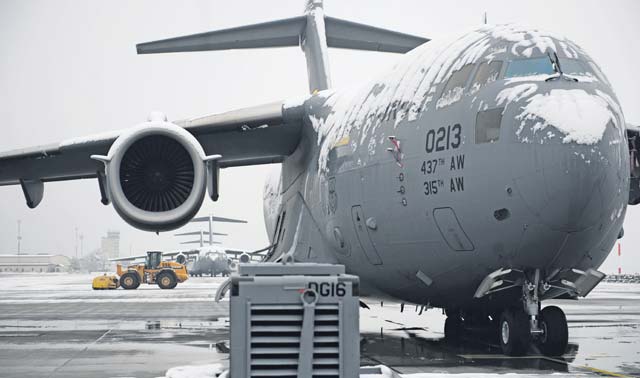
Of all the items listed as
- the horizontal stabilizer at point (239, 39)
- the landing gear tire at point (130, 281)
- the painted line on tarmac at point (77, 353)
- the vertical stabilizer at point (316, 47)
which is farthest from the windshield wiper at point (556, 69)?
the landing gear tire at point (130, 281)

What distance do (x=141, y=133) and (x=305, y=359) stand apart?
7504mm

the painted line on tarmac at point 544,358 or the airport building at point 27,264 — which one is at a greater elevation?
the painted line on tarmac at point 544,358

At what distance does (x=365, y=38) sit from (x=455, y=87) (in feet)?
30.1

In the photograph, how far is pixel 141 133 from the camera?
12.2 meters

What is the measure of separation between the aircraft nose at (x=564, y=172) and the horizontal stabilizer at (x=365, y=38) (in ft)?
30.9

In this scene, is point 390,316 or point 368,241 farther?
point 390,316

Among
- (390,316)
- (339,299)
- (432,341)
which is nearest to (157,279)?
(390,316)

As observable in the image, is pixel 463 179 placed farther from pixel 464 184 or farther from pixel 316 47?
pixel 316 47

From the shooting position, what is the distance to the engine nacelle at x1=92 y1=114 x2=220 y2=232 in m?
12.0

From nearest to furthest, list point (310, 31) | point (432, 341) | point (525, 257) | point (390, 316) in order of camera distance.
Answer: point (525, 257)
point (432, 341)
point (310, 31)
point (390, 316)

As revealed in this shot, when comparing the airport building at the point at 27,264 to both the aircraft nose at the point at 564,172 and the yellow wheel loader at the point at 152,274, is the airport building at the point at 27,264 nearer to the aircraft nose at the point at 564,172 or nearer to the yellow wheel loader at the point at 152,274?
the yellow wheel loader at the point at 152,274

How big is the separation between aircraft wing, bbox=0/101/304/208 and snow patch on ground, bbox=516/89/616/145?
236 inches

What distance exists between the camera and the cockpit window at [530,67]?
9258 millimetres

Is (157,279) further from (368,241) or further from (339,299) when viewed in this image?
(339,299)
